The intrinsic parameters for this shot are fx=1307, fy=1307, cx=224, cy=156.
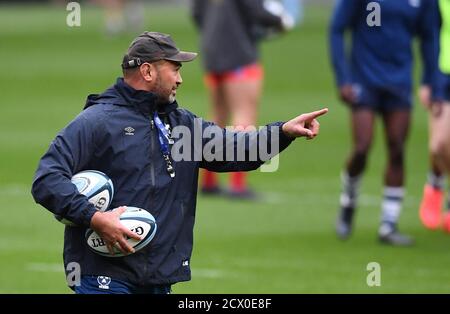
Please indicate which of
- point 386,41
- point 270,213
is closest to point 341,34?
point 386,41

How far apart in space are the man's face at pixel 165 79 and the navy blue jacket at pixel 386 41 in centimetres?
514

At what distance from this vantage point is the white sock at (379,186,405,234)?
1259cm

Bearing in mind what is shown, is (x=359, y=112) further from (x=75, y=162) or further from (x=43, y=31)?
(x=43, y=31)

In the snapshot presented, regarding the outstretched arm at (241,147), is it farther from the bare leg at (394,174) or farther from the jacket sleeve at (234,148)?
the bare leg at (394,174)

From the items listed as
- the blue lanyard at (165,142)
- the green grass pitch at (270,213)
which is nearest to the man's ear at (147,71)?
the blue lanyard at (165,142)

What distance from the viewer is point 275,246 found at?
12.6m

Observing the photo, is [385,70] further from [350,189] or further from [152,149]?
[152,149]

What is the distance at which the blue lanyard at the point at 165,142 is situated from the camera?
24.4 feet

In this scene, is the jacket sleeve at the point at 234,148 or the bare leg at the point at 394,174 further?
the bare leg at the point at 394,174

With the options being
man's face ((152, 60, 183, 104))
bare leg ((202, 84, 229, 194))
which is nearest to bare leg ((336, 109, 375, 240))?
bare leg ((202, 84, 229, 194))

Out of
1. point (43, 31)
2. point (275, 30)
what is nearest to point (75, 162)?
point (275, 30)

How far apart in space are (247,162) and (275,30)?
815 cm

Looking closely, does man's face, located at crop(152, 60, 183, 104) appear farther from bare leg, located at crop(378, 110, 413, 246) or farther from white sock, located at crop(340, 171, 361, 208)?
white sock, located at crop(340, 171, 361, 208)

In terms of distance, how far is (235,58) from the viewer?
599 inches
